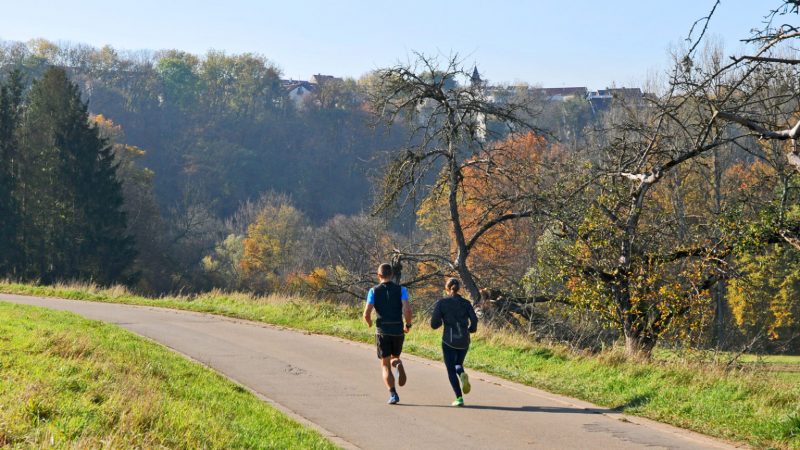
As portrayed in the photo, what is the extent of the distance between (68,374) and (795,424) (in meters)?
8.27

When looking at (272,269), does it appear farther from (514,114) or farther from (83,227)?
(514,114)

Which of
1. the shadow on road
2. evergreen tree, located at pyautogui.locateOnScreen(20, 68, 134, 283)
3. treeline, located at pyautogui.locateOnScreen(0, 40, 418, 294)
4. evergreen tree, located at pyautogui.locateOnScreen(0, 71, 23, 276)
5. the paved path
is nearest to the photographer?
the paved path

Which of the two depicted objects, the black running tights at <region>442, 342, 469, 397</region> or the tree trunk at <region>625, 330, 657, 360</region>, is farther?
the tree trunk at <region>625, 330, 657, 360</region>

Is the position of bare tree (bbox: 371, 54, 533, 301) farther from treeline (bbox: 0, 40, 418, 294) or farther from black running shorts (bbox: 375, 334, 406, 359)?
treeline (bbox: 0, 40, 418, 294)

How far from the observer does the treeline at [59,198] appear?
5844 cm

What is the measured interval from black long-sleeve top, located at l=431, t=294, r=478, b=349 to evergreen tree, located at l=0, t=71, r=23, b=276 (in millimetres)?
50718

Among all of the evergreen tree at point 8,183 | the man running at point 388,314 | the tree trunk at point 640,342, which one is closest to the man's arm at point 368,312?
the man running at point 388,314

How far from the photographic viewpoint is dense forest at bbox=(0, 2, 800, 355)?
1784cm

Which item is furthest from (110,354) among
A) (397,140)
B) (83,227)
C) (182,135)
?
(182,135)

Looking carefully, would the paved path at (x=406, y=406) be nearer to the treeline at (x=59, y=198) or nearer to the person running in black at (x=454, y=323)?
the person running in black at (x=454, y=323)

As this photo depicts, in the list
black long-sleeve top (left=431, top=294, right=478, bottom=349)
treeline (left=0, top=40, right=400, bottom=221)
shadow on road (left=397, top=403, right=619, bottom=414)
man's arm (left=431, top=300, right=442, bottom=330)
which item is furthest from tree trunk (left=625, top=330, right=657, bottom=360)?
treeline (left=0, top=40, right=400, bottom=221)

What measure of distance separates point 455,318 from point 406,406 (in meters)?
1.38

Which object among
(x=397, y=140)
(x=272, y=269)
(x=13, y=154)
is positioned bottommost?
(x=272, y=269)

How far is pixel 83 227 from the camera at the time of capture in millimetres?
58656
